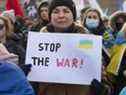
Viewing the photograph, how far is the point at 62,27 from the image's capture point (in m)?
5.85

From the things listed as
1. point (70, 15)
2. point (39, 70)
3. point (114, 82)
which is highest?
point (70, 15)

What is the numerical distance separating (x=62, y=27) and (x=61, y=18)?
0.32 feet

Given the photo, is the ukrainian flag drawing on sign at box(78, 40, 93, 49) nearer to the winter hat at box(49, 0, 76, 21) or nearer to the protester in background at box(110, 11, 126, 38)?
the winter hat at box(49, 0, 76, 21)

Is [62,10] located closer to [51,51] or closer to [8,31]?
[51,51]

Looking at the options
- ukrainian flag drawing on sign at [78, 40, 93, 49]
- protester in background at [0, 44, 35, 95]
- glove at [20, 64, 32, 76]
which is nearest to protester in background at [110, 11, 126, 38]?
ukrainian flag drawing on sign at [78, 40, 93, 49]

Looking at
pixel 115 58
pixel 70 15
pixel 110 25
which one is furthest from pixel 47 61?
pixel 110 25

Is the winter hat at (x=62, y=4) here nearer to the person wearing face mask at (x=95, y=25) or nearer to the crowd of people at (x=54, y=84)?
the crowd of people at (x=54, y=84)

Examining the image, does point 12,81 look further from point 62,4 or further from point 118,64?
point 118,64

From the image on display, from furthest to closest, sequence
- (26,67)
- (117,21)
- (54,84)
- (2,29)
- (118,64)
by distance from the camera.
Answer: (117,21) → (2,29) → (118,64) → (54,84) → (26,67)

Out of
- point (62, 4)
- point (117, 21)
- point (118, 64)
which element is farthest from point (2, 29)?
point (117, 21)

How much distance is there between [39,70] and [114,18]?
3.83 meters

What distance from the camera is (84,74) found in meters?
5.86

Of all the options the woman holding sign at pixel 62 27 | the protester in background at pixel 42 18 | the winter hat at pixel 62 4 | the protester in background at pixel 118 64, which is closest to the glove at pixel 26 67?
the woman holding sign at pixel 62 27

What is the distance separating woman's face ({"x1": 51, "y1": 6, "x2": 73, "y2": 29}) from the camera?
581 centimetres
